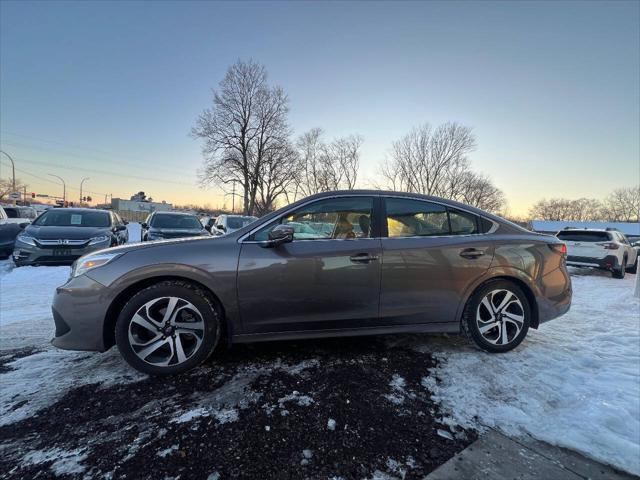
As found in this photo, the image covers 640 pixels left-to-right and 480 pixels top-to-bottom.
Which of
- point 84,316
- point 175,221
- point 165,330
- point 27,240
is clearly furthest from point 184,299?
point 175,221

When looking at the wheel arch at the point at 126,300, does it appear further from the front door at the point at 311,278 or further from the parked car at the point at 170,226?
the parked car at the point at 170,226

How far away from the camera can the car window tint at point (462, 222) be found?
10.3 feet

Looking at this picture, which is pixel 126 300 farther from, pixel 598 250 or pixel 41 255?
pixel 598 250

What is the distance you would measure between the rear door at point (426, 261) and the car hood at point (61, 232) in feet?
23.2

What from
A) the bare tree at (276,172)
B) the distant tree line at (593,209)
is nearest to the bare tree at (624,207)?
the distant tree line at (593,209)

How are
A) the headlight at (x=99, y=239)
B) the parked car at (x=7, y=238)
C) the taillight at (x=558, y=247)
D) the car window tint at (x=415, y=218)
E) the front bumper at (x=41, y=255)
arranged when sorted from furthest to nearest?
the parked car at (x=7, y=238)
the headlight at (x=99, y=239)
the front bumper at (x=41, y=255)
the taillight at (x=558, y=247)
the car window tint at (x=415, y=218)

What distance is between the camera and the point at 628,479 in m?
1.60

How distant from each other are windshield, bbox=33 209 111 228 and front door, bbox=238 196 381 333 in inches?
288

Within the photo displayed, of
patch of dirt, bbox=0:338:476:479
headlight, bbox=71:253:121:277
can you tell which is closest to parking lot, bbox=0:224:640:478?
patch of dirt, bbox=0:338:476:479

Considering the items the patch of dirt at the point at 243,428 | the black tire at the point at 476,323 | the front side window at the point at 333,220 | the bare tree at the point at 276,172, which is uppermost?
the bare tree at the point at 276,172

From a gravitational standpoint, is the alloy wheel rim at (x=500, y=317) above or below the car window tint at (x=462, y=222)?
below

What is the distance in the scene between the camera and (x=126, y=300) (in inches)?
101

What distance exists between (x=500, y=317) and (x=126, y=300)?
3.55 meters

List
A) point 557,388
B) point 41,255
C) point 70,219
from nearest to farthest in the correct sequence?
1. point 557,388
2. point 41,255
3. point 70,219
